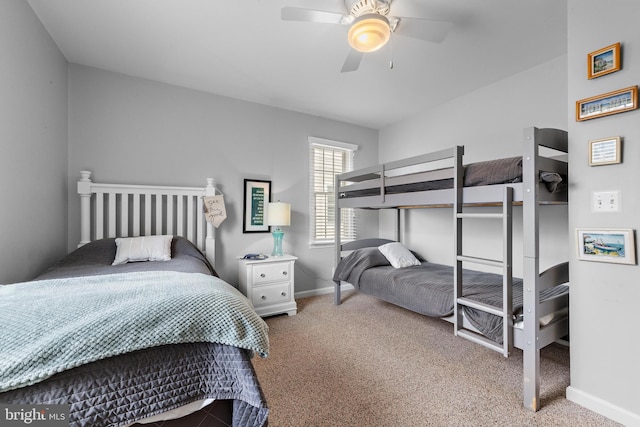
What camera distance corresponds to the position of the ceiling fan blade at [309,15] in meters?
1.63

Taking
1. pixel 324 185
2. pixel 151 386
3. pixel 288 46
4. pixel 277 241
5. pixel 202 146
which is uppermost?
pixel 288 46

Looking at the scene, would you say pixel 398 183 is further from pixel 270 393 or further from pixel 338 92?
pixel 270 393

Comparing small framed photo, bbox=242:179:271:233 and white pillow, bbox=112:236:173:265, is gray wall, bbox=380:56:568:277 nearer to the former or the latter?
small framed photo, bbox=242:179:271:233

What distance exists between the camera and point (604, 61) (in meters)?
1.54

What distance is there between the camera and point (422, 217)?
149 inches

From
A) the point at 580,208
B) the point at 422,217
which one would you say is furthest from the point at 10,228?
the point at 422,217

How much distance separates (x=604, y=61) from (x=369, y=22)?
1.35m

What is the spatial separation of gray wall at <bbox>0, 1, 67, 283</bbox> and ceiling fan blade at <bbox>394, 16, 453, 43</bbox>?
2.45 metres

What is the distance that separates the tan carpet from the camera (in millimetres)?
1536

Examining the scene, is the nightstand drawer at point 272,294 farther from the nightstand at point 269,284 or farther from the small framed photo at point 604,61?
the small framed photo at point 604,61

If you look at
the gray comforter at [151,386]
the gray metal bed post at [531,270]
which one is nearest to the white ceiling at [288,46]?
the gray metal bed post at [531,270]

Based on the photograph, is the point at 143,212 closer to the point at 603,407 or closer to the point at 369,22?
A: the point at 369,22

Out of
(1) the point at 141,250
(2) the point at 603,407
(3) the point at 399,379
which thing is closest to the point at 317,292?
(3) the point at 399,379

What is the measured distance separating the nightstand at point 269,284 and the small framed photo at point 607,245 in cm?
250
